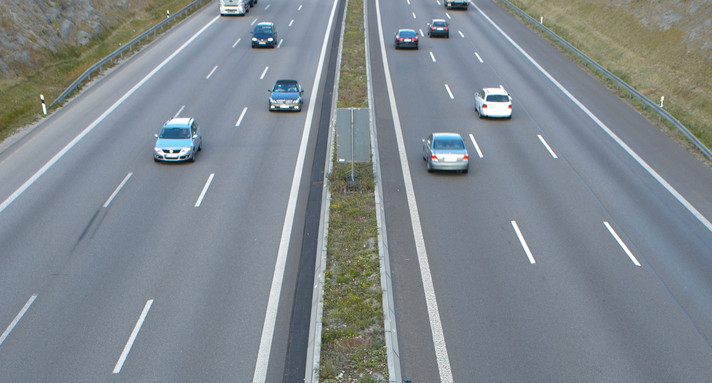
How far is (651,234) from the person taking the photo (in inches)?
806

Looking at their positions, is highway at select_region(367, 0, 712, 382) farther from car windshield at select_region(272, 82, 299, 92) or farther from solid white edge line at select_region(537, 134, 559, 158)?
car windshield at select_region(272, 82, 299, 92)

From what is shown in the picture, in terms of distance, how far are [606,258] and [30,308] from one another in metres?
15.0

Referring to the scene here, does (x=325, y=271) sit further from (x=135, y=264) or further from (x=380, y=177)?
(x=380, y=177)

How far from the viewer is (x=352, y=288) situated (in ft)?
54.8

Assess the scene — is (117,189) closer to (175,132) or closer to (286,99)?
(175,132)

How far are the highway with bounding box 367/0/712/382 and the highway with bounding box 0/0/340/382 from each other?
349 centimetres

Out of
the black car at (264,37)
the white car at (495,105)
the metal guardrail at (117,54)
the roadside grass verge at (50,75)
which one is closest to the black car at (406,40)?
the black car at (264,37)

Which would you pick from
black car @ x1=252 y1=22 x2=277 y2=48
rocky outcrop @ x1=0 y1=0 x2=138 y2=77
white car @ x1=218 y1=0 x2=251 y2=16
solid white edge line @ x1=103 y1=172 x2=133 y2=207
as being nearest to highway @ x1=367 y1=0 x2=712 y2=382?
solid white edge line @ x1=103 y1=172 x2=133 y2=207

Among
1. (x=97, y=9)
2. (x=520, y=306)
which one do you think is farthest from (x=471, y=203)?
(x=97, y=9)

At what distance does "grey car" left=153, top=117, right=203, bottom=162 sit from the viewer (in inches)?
1030

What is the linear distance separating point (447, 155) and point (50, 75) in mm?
25552

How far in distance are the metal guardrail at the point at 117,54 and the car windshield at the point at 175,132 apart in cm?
1004

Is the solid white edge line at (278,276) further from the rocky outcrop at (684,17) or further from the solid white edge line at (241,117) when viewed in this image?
the rocky outcrop at (684,17)

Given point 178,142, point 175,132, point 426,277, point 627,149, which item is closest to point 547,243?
point 426,277
